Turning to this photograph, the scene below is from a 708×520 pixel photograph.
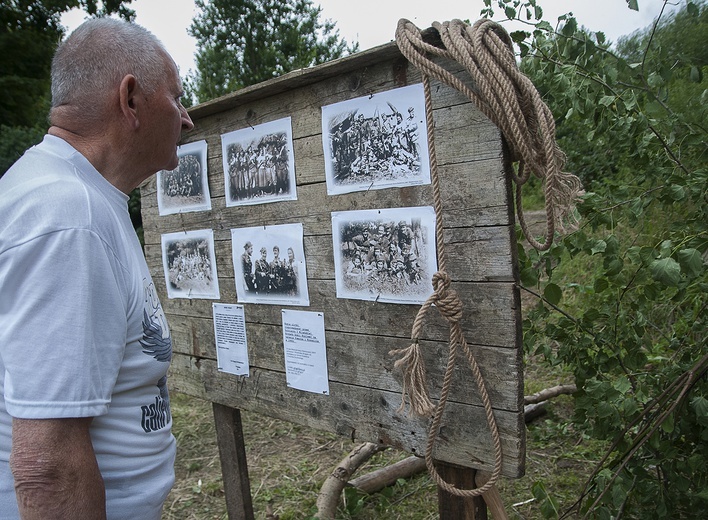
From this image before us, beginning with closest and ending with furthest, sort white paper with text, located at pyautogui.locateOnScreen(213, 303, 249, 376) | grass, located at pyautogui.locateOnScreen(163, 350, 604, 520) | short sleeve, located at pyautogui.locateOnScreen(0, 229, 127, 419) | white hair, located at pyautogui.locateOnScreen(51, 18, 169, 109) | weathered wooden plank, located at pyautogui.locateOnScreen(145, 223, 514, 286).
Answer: short sleeve, located at pyautogui.locateOnScreen(0, 229, 127, 419) → white hair, located at pyautogui.locateOnScreen(51, 18, 169, 109) → weathered wooden plank, located at pyautogui.locateOnScreen(145, 223, 514, 286) → white paper with text, located at pyautogui.locateOnScreen(213, 303, 249, 376) → grass, located at pyautogui.locateOnScreen(163, 350, 604, 520)

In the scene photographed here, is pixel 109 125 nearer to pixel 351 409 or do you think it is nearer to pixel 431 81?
pixel 431 81

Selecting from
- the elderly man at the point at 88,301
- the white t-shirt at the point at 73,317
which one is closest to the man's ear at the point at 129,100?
the elderly man at the point at 88,301

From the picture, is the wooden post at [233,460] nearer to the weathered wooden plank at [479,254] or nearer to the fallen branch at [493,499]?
the fallen branch at [493,499]

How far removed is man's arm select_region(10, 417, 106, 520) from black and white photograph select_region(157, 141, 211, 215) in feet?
4.35

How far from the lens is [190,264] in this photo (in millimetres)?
2324

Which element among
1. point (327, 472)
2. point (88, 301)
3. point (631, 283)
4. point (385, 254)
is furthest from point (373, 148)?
point (327, 472)

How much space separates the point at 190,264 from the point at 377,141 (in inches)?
44.3

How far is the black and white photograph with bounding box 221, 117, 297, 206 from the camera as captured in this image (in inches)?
73.4

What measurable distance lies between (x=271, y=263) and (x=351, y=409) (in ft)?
1.92

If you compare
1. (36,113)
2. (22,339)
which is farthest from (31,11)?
(22,339)

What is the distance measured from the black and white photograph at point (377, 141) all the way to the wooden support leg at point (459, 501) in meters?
0.84

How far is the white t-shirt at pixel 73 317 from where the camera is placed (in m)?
0.97

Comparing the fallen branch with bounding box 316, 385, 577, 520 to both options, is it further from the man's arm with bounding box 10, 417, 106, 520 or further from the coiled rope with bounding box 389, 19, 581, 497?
the man's arm with bounding box 10, 417, 106, 520

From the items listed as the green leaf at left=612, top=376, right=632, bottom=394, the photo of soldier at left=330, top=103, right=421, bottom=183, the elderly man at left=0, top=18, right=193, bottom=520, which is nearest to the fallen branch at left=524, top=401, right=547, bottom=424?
the green leaf at left=612, top=376, right=632, bottom=394
